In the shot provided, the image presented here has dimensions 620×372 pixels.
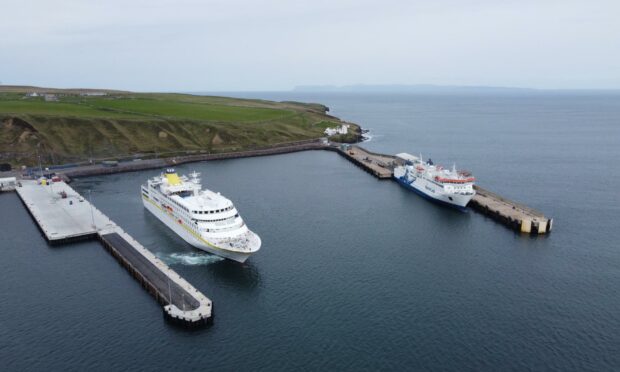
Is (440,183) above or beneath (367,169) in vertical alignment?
above

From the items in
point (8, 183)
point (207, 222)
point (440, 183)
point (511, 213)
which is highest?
point (440, 183)

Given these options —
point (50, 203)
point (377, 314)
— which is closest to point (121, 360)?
point (377, 314)

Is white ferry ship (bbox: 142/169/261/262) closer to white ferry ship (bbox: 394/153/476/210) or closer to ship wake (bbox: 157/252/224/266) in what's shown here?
ship wake (bbox: 157/252/224/266)

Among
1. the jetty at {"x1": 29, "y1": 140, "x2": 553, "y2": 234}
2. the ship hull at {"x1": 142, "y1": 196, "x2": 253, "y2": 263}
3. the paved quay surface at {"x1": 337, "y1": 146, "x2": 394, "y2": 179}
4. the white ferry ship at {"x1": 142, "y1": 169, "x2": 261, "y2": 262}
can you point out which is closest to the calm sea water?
the ship hull at {"x1": 142, "y1": 196, "x2": 253, "y2": 263}

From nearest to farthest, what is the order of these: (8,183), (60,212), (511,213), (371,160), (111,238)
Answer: (111,238)
(511,213)
(60,212)
(8,183)
(371,160)

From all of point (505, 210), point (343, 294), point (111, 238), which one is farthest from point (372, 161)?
point (111, 238)

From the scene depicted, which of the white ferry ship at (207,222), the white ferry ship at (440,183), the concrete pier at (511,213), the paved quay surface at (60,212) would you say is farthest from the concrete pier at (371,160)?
the paved quay surface at (60,212)

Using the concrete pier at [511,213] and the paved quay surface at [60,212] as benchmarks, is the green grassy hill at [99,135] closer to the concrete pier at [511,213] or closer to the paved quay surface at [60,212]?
the paved quay surface at [60,212]

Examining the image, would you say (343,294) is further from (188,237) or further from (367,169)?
(367,169)

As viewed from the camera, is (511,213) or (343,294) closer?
(343,294)
